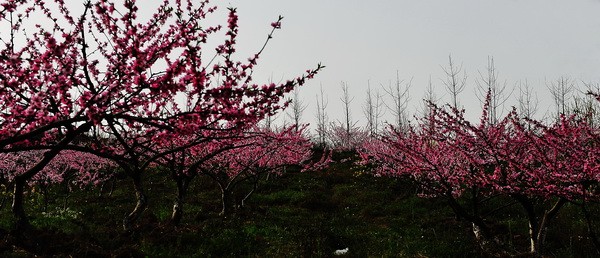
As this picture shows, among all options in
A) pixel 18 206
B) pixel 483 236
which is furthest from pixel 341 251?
pixel 18 206

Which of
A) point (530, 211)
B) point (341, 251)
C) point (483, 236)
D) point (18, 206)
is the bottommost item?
point (341, 251)

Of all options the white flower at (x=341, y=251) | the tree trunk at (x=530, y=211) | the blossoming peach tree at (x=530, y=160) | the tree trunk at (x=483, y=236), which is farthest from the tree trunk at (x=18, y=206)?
the tree trunk at (x=530, y=211)

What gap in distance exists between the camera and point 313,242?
26.6ft

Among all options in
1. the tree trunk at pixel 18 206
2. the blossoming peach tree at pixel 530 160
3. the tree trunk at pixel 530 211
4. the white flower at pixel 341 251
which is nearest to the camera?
the blossoming peach tree at pixel 530 160

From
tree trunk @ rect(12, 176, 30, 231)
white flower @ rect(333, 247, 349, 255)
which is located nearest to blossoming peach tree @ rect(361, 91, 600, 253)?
white flower @ rect(333, 247, 349, 255)

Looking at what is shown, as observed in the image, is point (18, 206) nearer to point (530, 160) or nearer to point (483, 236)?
point (483, 236)

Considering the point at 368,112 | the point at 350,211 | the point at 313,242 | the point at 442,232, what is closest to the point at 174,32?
the point at 313,242

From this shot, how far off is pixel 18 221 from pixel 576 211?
47.5 ft

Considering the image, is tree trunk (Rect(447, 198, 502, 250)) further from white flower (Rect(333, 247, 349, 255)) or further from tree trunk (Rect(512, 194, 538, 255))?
white flower (Rect(333, 247, 349, 255))

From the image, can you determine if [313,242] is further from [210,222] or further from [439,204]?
[439,204]

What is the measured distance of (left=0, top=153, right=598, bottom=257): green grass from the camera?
7.18 meters

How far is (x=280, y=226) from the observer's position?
9.91 m

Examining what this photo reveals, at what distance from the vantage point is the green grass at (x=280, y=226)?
718 cm

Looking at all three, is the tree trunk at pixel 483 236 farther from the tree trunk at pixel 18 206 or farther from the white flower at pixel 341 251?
the tree trunk at pixel 18 206
